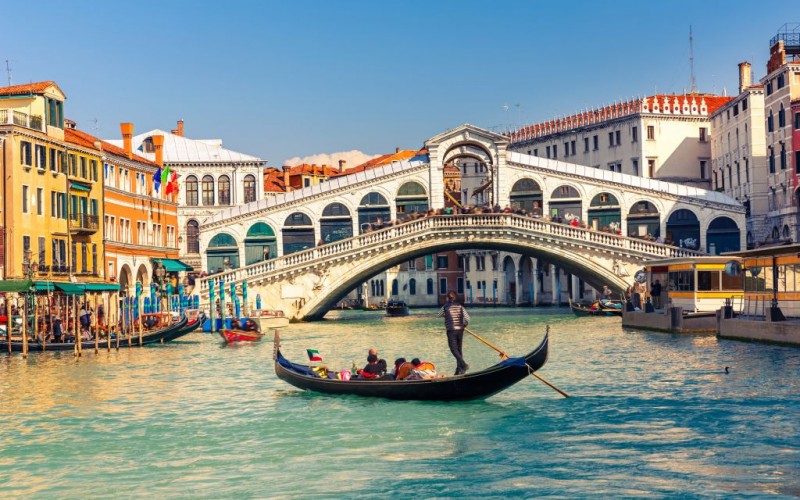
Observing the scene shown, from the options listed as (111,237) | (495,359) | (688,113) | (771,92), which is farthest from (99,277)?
(688,113)

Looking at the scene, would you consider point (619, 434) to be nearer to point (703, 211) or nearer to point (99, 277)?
point (99, 277)

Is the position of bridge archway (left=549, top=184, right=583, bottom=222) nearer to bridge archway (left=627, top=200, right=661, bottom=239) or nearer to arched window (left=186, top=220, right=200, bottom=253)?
bridge archway (left=627, top=200, right=661, bottom=239)

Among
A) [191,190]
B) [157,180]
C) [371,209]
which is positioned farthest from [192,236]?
[157,180]

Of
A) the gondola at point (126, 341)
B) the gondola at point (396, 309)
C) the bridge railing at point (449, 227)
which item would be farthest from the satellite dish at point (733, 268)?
the gondola at point (396, 309)

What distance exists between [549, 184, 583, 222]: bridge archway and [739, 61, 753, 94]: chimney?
38.9 feet

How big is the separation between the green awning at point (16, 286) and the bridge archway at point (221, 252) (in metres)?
17.4

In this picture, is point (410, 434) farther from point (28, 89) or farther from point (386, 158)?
point (386, 158)

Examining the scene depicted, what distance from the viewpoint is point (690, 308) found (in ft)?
114

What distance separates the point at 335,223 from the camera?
4731 cm

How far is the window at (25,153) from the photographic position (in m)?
34.3

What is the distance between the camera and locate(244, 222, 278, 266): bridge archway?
47000 millimetres

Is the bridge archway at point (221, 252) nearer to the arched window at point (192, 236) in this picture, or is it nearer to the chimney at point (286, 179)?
the arched window at point (192, 236)

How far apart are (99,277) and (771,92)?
993 inches

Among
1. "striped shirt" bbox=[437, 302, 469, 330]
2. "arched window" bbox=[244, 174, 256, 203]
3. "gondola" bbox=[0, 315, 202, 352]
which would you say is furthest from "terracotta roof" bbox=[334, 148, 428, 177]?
"striped shirt" bbox=[437, 302, 469, 330]
